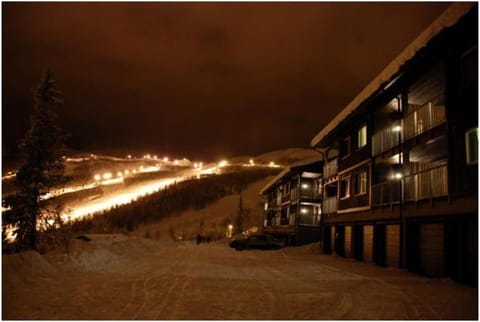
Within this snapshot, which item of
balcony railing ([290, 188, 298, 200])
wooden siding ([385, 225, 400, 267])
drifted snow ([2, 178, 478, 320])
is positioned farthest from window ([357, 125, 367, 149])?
balcony railing ([290, 188, 298, 200])

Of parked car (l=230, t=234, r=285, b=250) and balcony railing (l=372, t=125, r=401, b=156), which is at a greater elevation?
balcony railing (l=372, t=125, r=401, b=156)

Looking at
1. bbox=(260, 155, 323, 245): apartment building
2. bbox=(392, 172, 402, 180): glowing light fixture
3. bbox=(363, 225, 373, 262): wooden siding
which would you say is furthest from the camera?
bbox=(260, 155, 323, 245): apartment building

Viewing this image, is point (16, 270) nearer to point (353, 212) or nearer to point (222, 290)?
point (222, 290)

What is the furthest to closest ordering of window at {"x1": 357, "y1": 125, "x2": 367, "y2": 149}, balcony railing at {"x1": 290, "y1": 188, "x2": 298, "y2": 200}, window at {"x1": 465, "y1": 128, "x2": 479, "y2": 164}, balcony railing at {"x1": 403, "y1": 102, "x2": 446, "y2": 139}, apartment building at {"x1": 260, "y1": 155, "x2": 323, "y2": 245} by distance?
balcony railing at {"x1": 290, "y1": 188, "x2": 298, "y2": 200}
apartment building at {"x1": 260, "y1": 155, "x2": 323, "y2": 245}
window at {"x1": 357, "y1": 125, "x2": 367, "y2": 149}
balcony railing at {"x1": 403, "y1": 102, "x2": 446, "y2": 139}
window at {"x1": 465, "y1": 128, "x2": 479, "y2": 164}

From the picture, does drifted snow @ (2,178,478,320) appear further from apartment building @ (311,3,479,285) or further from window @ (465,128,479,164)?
window @ (465,128,479,164)

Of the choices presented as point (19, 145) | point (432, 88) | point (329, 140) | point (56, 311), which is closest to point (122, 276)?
point (56, 311)

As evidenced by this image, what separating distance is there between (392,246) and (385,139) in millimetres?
5332

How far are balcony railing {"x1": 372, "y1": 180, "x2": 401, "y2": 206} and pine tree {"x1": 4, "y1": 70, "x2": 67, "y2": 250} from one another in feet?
53.0

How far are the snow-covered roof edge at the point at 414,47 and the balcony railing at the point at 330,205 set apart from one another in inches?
254

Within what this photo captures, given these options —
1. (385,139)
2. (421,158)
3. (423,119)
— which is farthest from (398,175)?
(423,119)

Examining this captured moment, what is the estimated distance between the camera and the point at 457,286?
508 inches

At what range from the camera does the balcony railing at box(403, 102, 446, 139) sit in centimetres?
1648

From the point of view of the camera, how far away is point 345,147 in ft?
91.1

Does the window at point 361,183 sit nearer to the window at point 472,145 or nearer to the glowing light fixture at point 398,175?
the glowing light fixture at point 398,175
